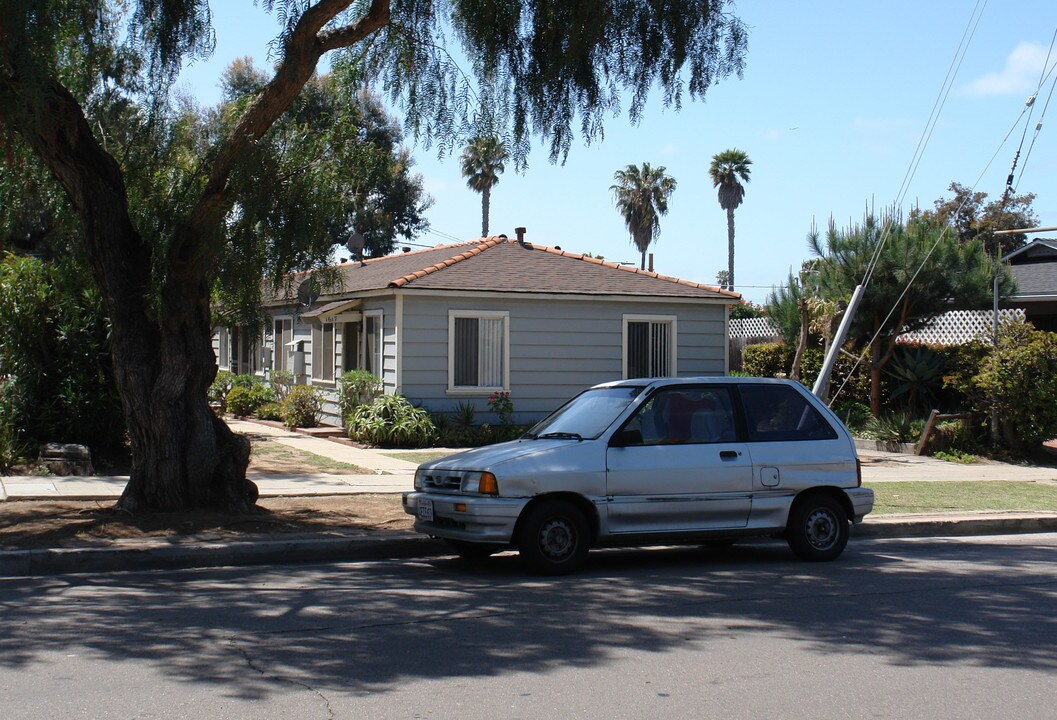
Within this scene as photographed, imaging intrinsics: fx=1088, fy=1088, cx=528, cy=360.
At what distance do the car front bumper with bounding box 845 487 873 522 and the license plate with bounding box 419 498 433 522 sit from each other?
155 inches

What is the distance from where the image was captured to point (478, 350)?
21578 mm

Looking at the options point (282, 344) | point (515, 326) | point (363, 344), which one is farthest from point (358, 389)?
point (282, 344)

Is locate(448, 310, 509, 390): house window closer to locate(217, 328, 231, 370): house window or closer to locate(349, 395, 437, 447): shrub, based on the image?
locate(349, 395, 437, 447): shrub

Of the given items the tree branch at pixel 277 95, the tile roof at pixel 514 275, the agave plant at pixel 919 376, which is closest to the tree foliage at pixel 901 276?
the agave plant at pixel 919 376

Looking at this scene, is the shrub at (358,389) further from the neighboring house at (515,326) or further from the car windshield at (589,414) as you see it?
the car windshield at (589,414)

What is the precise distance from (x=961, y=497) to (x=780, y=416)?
564 cm

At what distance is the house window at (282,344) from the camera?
27.5 metres

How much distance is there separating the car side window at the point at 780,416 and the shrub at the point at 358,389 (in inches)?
473

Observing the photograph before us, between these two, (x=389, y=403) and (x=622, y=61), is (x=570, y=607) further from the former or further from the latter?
(x=389, y=403)

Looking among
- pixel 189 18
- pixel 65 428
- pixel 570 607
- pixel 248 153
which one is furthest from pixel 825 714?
pixel 65 428

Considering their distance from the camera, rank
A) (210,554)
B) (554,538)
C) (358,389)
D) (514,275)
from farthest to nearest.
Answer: (514,275), (358,389), (210,554), (554,538)

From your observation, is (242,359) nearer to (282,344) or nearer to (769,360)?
(282,344)

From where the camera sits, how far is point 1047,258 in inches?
1157

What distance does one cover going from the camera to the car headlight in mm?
9102
